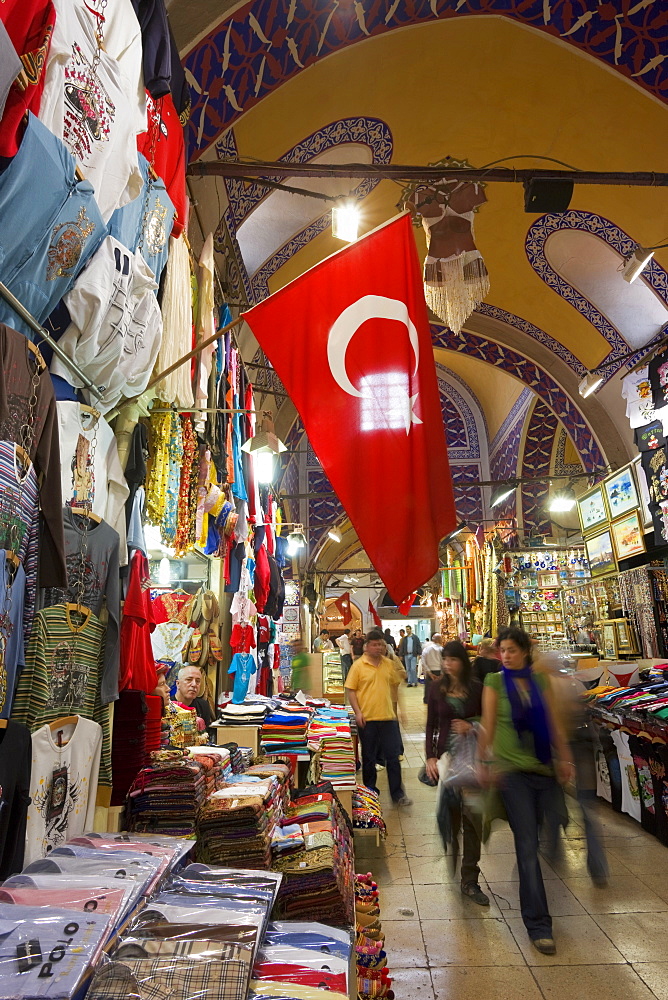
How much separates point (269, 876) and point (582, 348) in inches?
324

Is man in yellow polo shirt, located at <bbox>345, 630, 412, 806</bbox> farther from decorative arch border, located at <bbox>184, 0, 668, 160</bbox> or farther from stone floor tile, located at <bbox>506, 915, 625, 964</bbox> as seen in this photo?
decorative arch border, located at <bbox>184, 0, 668, 160</bbox>

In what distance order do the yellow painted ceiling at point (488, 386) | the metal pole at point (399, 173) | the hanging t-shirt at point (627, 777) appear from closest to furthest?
1. the metal pole at point (399, 173)
2. the hanging t-shirt at point (627, 777)
3. the yellow painted ceiling at point (488, 386)

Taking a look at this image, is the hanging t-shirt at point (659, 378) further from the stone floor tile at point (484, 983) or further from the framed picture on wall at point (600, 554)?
the stone floor tile at point (484, 983)

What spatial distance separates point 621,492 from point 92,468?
717 centimetres

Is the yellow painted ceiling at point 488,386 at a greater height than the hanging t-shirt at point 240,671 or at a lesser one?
greater

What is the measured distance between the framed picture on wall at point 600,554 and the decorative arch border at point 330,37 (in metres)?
5.25

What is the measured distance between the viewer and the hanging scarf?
310cm

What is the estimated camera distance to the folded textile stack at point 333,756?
A: 471 cm

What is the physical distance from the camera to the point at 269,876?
2098 millimetres

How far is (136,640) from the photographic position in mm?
2963

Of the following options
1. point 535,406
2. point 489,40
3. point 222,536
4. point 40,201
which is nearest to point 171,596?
point 222,536

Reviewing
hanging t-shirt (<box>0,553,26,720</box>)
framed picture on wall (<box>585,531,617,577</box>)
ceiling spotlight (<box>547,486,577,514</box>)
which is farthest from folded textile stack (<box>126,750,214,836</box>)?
ceiling spotlight (<box>547,486,577,514</box>)

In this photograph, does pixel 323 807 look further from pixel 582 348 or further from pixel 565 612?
pixel 565 612

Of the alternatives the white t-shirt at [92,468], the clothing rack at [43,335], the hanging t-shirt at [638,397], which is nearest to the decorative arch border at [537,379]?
the hanging t-shirt at [638,397]
